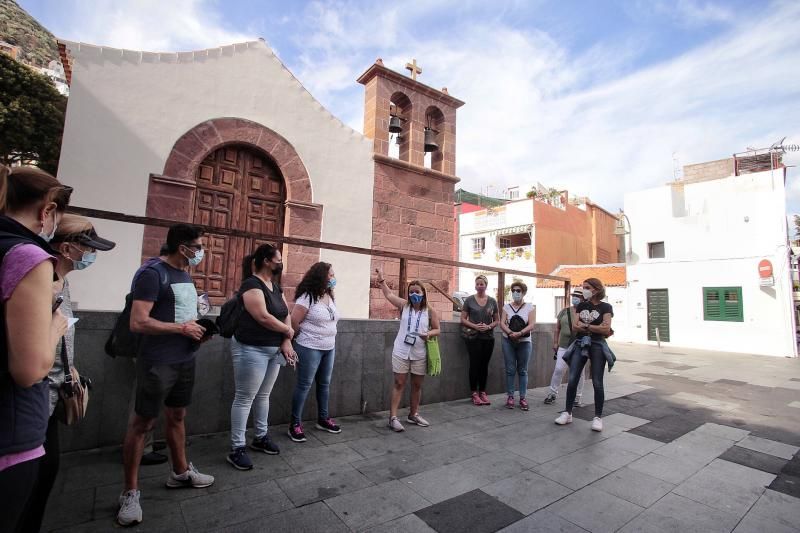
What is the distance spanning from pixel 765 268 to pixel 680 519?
20.1 metres

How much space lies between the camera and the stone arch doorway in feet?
19.3

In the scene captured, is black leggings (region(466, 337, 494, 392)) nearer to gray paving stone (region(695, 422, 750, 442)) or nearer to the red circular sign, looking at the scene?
gray paving stone (region(695, 422, 750, 442))

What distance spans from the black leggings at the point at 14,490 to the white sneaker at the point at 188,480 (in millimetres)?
1665

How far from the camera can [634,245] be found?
2202 centimetres

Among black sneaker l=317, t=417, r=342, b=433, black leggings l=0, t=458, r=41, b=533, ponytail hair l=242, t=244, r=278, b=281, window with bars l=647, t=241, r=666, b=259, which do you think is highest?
window with bars l=647, t=241, r=666, b=259

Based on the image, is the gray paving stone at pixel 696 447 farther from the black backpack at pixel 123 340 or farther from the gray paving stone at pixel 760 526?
the black backpack at pixel 123 340

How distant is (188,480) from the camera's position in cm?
284

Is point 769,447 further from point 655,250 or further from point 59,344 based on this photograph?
point 655,250

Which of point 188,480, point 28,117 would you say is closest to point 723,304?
point 188,480

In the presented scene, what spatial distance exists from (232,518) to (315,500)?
1.75 ft

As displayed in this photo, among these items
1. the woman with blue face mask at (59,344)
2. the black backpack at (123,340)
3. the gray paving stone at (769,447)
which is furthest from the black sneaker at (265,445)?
the gray paving stone at (769,447)

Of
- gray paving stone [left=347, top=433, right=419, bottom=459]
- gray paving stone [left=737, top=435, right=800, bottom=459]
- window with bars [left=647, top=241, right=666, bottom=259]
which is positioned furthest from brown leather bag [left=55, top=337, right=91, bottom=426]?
window with bars [left=647, top=241, right=666, bottom=259]

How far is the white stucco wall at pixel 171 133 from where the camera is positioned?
5406mm

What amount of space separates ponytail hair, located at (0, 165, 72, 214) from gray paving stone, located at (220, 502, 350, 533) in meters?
1.97
